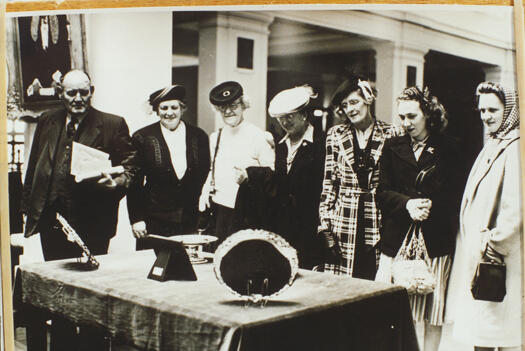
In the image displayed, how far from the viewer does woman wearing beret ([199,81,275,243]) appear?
1.74 metres

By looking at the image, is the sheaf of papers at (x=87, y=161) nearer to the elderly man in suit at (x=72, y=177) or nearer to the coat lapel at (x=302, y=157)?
the elderly man in suit at (x=72, y=177)

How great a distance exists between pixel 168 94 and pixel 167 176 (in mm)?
299

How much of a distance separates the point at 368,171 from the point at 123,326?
3.03ft

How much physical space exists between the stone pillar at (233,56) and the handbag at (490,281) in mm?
807

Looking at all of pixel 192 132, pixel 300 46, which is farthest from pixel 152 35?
pixel 300 46

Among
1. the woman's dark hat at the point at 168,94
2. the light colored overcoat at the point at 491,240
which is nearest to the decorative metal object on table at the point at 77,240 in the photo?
the woman's dark hat at the point at 168,94

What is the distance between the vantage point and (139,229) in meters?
1.88

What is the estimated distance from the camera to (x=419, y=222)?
1.67m

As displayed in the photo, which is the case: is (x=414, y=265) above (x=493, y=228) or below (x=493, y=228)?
below

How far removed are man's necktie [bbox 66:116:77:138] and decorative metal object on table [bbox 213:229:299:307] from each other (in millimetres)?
738

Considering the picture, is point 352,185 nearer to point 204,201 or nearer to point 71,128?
point 204,201

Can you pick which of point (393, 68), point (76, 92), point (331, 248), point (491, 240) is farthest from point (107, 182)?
point (491, 240)

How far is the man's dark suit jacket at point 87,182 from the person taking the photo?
1.83 meters

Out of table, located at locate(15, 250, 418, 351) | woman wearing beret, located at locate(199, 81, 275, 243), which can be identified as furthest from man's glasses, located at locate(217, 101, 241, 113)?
table, located at locate(15, 250, 418, 351)
